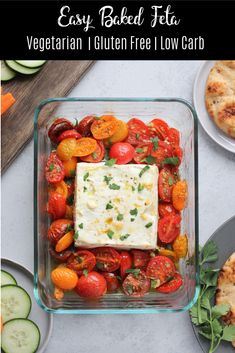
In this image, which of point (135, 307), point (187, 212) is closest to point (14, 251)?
point (135, 307)

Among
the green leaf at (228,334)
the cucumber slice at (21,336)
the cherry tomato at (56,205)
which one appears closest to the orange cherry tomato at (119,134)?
the cherry tomato at (56,205)

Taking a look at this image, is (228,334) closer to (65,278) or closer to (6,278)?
(65,278)

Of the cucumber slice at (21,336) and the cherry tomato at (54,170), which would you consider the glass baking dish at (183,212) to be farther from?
the cucumber slice at (21,336)

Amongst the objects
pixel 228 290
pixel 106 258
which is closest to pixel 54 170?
pixel 106 258

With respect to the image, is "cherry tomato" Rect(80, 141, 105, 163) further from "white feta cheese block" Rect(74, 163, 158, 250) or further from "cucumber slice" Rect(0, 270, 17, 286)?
"cucumber slice" Rect(0, 270, 17, 286)

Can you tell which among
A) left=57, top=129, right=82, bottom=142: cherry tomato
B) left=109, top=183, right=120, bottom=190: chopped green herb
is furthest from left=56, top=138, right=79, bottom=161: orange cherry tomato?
left=109, top=183, right=120, bottom=190: chopped green herb
